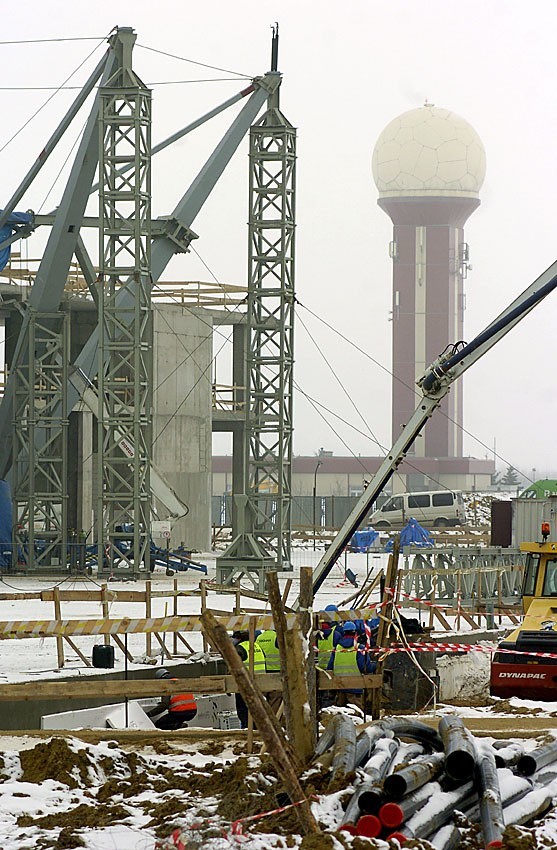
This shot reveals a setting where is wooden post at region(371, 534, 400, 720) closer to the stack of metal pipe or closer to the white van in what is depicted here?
the stack of metal pipe

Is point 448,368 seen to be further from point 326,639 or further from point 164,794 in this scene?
point 164,794

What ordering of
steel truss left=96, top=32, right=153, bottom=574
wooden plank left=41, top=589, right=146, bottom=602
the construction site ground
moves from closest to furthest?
1. the construction site ground
2. wooden plank left=41, top=589, right=146, bottom=602
3. steel truss left=96, top=32, right=153, bottom=574

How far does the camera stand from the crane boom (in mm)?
20047

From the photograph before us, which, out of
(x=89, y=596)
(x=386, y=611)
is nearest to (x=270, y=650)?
(x=386, y=611)

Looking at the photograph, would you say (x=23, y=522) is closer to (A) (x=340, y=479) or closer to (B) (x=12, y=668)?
(B) (x=12, y=668)

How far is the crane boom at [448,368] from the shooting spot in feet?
65.8

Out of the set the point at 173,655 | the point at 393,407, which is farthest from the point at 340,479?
the point at 173,655

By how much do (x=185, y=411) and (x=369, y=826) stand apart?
40210 mm

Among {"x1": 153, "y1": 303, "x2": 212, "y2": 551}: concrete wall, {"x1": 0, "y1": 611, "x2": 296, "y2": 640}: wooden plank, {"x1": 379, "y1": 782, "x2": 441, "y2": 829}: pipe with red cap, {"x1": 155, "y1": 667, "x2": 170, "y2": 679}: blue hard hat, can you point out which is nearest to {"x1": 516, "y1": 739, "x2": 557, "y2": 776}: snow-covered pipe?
{"x1": 379, "y1": 782, "x2": 441, "y2": 829}: pipe with red cap

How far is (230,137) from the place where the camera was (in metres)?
39.0

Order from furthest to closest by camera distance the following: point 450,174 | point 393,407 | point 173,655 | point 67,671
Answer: point 393,407, point 450,174, point 173,655, point 67,671

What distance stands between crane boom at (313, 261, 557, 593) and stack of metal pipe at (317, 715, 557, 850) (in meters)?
10.6

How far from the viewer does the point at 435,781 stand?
8.80 metres

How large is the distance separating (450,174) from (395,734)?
104210 mm
